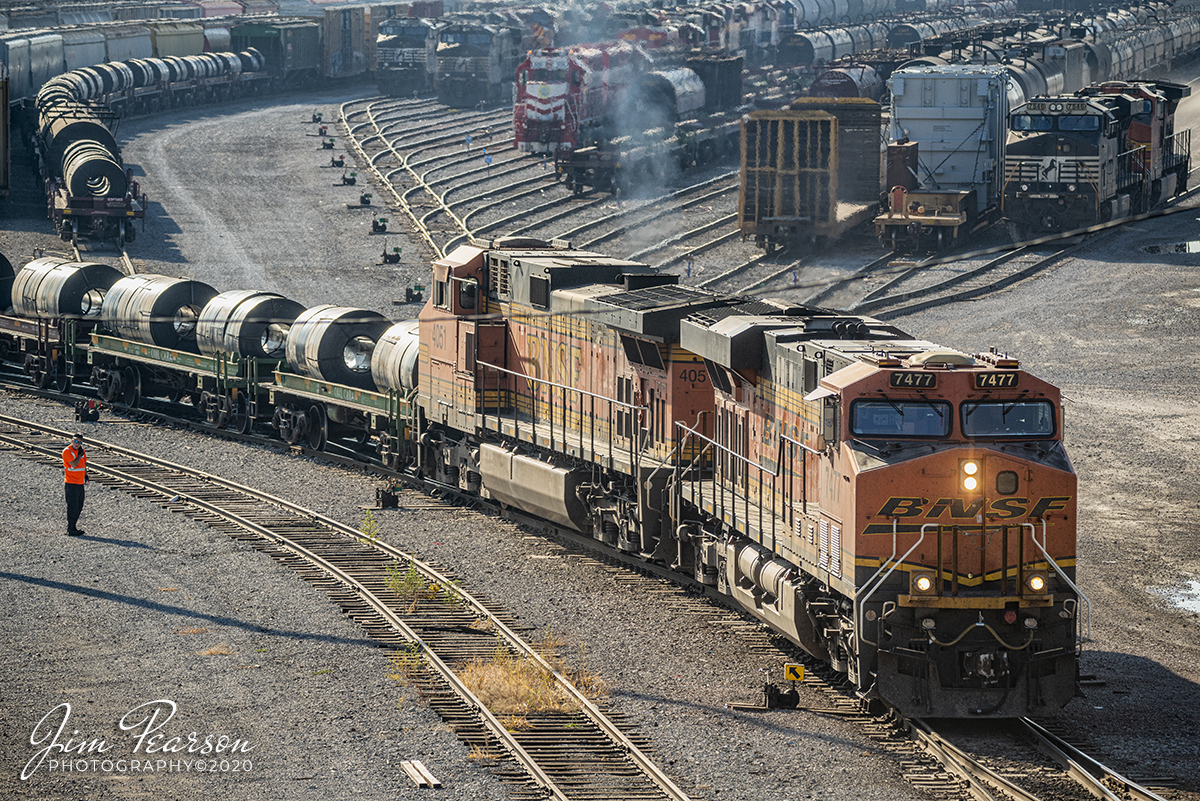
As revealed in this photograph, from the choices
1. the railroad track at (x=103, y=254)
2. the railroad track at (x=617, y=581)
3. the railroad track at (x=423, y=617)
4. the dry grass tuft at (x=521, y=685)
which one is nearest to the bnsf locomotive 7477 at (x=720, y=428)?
the railroad track at (x=617, y=581)

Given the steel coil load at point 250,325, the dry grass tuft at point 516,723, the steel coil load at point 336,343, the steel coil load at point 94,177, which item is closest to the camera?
the dry grass tuft at point 516,723

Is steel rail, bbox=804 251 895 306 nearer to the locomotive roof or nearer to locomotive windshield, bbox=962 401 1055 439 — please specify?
the locomotive roof

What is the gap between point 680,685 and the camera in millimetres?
15914

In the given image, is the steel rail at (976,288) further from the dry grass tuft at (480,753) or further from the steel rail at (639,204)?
the dry grass tuft at (480,753)

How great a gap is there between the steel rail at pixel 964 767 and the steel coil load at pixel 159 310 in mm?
20556

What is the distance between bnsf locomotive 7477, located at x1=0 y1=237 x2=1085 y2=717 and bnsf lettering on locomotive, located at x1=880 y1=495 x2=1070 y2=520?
22 mm

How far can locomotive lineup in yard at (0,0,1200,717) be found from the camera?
46.2 ft

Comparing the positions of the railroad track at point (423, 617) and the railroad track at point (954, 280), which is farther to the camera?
the railroad track at point (954, 280)

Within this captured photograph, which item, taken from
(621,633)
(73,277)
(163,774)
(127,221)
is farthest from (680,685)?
(127,221)

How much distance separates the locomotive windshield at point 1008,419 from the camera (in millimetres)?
14102

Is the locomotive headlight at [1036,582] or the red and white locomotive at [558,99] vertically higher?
the red and white locomotive at [558,99]

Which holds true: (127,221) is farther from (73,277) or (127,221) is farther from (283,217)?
(73,277)

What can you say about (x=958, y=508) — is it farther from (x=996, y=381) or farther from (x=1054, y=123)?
(x=1054, y=123)

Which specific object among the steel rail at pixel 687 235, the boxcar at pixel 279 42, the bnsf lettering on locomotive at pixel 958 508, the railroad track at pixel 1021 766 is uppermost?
the boxcar at pixel 279 42
